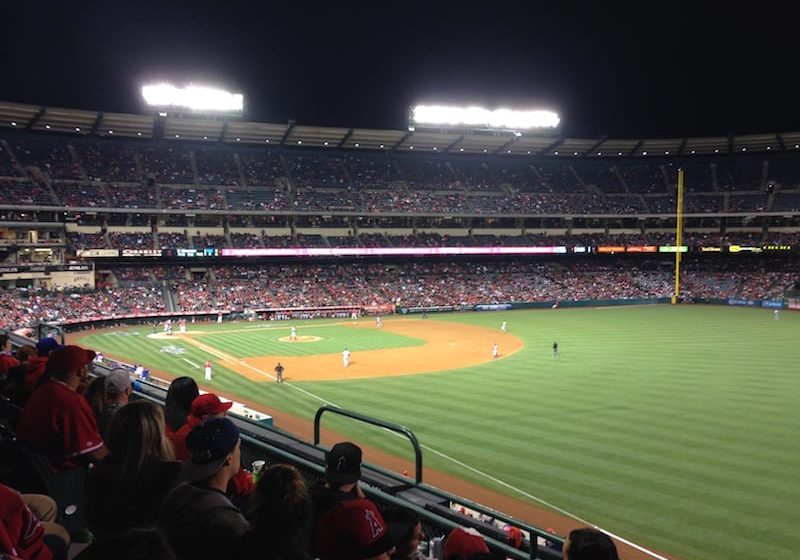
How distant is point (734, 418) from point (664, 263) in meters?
65.2

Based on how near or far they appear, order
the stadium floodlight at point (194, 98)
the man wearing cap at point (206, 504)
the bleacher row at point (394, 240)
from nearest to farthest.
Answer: the man wearing cap at point (206, 504)
the stadium floodlight at point (194, 98)
the bleacher row at point (394, 240)

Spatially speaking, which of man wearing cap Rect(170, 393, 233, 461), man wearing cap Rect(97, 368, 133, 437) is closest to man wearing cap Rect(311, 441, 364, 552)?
man wearing cap Rect(170, 393, 233, 461)

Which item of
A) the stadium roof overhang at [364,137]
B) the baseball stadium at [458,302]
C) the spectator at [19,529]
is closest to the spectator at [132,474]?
the spectator at [19,529]

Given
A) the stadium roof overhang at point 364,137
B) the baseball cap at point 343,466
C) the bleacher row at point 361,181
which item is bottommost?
the baseball cap at point 343,466

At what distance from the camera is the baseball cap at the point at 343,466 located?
4.32 m

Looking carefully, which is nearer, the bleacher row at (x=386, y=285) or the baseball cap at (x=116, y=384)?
the baseball cap at (x=116, y=384)

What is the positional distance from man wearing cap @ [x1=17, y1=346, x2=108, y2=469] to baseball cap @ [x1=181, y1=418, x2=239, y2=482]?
6.35ft

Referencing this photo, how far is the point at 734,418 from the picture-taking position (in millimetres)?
20531

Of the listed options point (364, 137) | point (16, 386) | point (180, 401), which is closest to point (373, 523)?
point (180, 401)

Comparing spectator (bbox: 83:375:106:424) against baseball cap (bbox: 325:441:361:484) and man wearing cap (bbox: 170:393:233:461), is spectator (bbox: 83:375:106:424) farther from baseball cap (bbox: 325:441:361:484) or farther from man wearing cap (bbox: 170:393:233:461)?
baseball cap (bbox: 325:441:361:484)

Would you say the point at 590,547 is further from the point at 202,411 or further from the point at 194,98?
the point at 194,98

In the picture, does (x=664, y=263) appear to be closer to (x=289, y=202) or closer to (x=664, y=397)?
Answer: (x=289, y=202)

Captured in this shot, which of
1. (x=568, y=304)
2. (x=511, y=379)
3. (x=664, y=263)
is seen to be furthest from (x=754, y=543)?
(x=664, y=263)

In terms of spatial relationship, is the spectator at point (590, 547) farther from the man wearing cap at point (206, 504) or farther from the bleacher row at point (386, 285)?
the bleacher row at point (386, 285)
